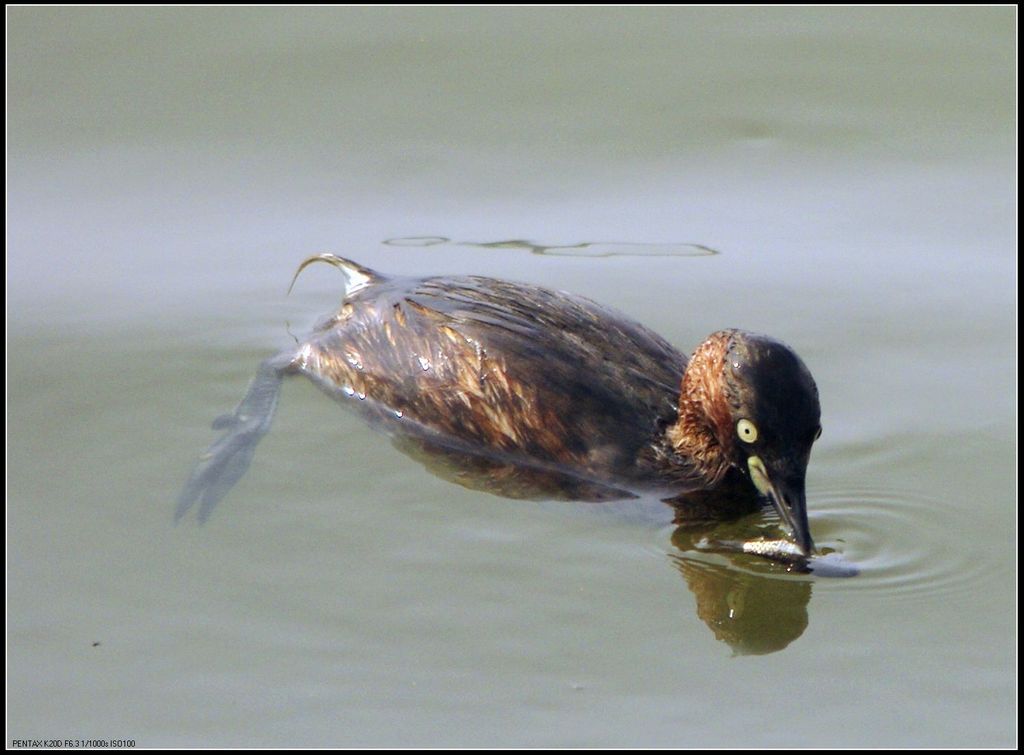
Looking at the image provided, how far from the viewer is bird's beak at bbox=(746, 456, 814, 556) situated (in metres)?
6.33

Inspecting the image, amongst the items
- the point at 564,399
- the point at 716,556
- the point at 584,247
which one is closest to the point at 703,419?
the point at 564,399

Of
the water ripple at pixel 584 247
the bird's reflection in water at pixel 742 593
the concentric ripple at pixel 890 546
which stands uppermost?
the water ripple at pixel 584 247

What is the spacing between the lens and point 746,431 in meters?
6.70

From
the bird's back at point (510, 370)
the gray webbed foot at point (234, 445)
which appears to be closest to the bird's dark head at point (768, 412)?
the bird's back at point (510, 370)

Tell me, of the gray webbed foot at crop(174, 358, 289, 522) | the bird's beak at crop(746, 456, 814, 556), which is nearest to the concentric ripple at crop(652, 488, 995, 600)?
the bird's beak at crop(746, 456, 814, 556)

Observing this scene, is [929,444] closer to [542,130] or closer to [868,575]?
[868,575]

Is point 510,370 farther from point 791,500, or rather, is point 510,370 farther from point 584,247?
point 584,247

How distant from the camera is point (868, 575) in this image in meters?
6.20

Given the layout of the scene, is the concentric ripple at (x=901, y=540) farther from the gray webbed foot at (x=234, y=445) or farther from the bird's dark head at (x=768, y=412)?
the gray webbed foot at (x=234, y=445)

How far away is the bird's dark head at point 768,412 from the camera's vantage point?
21.3 feet

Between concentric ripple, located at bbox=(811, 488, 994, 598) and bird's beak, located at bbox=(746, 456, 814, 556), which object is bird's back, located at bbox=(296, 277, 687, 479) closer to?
bird's beak, located at bbox=(746, 456, 814, 556)

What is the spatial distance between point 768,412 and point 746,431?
6.1 inches

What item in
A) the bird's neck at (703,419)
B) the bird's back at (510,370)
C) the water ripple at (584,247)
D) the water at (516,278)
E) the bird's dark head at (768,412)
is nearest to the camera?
the water at (516,278)

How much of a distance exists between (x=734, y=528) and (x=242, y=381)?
226 centimetres
